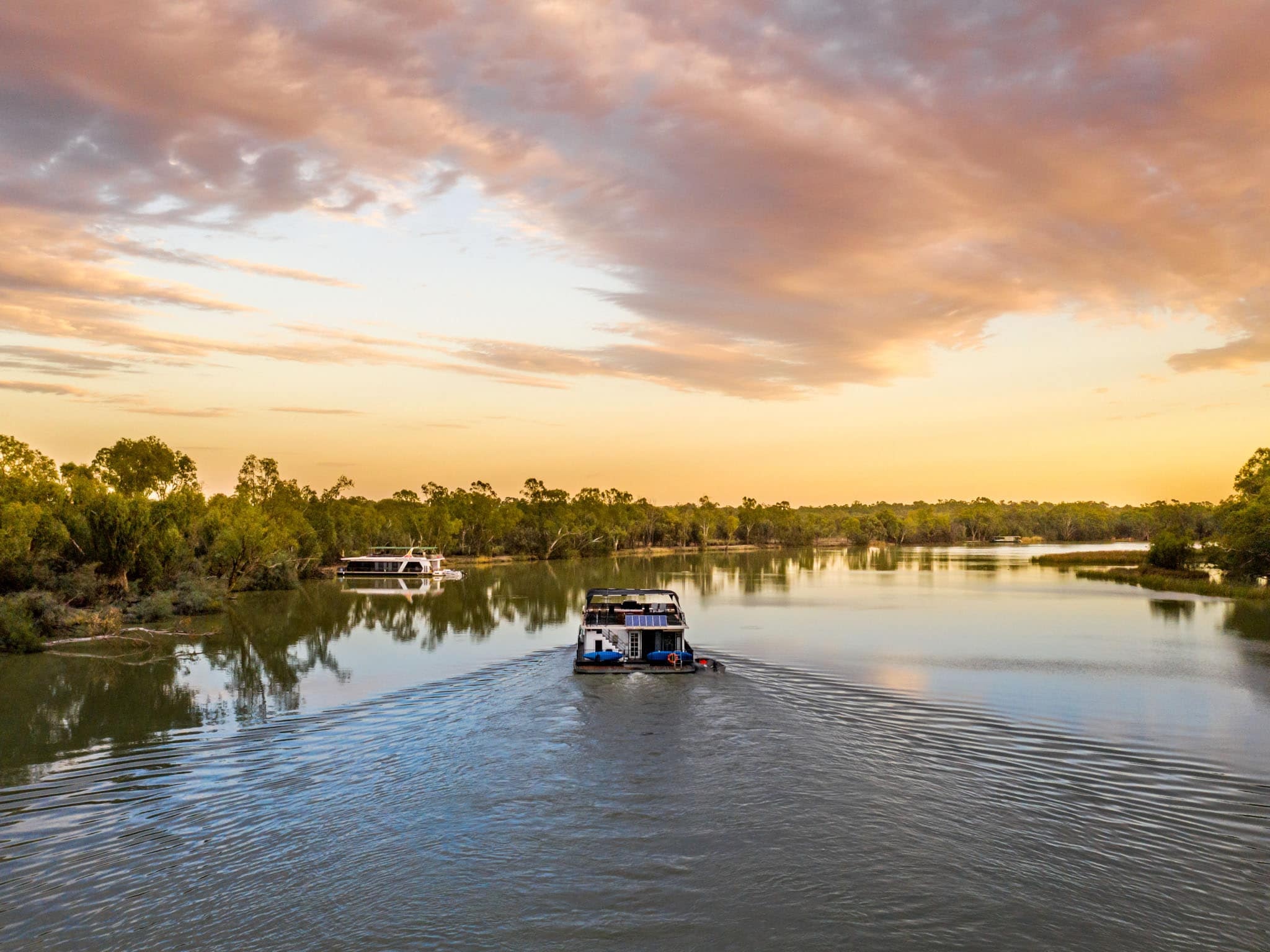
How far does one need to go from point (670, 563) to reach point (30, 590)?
96267mm

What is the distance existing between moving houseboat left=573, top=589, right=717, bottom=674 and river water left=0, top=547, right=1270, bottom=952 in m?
0.92

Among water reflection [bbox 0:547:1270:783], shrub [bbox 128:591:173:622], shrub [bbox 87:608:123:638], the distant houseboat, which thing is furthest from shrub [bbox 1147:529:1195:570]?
shrub [bbox 87:608:123:638]

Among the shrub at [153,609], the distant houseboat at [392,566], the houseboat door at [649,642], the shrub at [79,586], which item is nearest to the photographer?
the houseboat door at [649,642]

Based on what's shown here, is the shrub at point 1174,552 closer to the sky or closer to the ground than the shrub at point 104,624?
closer to the sky

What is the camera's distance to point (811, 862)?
12.4 meters

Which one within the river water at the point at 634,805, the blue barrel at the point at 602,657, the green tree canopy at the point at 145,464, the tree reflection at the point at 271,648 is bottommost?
the tree reflection at the point at 271,648

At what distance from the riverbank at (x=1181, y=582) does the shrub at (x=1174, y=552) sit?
97 centimetres

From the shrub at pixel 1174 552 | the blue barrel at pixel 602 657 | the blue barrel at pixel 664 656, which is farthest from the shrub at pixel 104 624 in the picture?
the shrub at pixel 1174 552

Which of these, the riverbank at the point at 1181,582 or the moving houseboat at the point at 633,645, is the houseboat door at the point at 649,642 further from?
the riverbank at the point at 1181,582

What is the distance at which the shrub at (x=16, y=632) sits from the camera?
115ft

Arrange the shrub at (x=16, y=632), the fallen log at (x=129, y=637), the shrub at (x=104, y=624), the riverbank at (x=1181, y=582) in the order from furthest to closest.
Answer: the riverbank at (x=1181, y=582) < the shrub at (x=104, y=624) < the fallen log at (x=129, y=637) < the shrub at (x=16, y=632)

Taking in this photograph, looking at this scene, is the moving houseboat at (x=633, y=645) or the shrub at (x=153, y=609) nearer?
the moving houseboat at (x=633, y=645)

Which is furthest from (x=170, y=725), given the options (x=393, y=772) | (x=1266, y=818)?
(x=1266, y=818)

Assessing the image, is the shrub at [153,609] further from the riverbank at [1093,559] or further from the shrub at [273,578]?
the riverbank at [1093,559]
